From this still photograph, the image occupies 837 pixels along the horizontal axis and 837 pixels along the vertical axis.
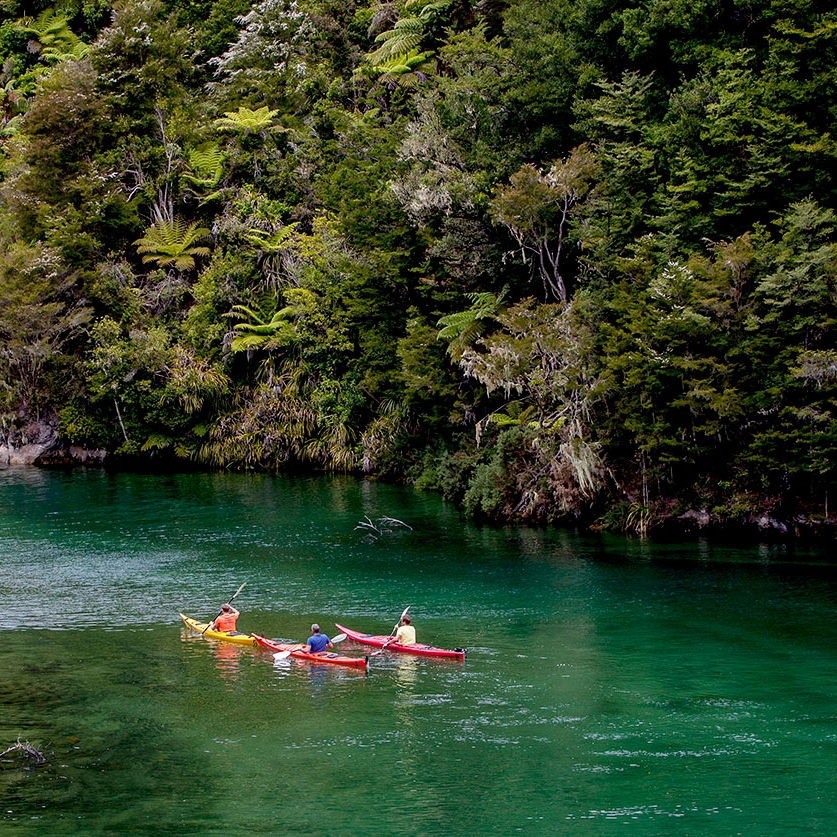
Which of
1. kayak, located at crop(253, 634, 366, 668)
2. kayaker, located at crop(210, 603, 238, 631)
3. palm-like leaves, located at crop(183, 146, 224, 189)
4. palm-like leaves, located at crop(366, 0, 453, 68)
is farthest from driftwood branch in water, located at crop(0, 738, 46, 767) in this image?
palm-like leaves, located at crop(183, 146, 224, 189)

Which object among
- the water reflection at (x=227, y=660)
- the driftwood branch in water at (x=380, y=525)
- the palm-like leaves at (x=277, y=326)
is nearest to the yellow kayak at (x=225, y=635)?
the water reflection at (x=227, y=660)

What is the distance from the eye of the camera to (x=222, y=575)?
29203 mm

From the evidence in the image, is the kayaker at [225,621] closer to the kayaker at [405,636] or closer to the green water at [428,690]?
the green water at [428,690]

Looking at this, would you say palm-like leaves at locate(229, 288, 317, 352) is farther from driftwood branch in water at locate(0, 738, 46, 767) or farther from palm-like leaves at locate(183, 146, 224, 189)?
driftwood branch in water at locate(0, 738, 46, 767)

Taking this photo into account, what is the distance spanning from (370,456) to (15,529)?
44.9 ft

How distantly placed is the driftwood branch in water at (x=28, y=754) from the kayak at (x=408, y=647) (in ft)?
23.4

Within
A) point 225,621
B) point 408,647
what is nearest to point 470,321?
point 225,621

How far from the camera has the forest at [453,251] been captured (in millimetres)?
29797

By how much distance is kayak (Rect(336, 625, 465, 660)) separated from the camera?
850 inches

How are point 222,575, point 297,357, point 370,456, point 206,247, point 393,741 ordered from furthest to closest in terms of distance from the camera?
1. point 206,247
2. point 297,357
3. point 370,456
4. point 222,575
5. point 393,741

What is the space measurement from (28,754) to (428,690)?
22.4ft

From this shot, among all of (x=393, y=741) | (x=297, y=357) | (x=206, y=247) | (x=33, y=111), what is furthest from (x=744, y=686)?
(x=33, y=111)

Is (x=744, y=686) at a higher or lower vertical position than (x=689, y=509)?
lower

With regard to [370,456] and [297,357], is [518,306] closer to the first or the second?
[370,456]
